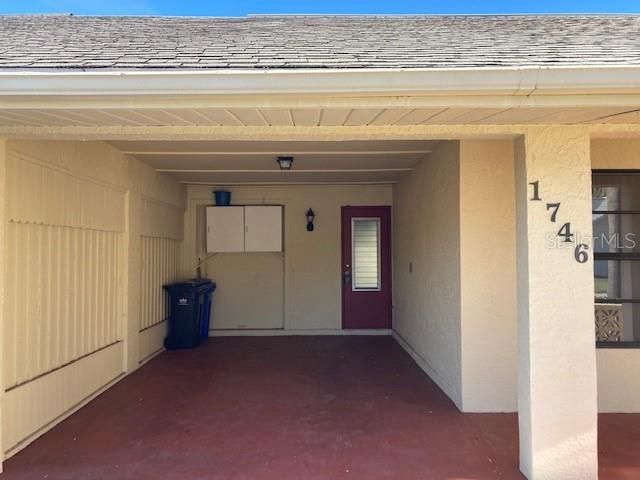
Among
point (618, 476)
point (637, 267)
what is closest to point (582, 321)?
point (618, 476)

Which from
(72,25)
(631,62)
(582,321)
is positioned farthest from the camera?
(72,25)

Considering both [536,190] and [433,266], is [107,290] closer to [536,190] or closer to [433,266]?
[433,266]

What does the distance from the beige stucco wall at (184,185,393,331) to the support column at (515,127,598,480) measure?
17.5 feet

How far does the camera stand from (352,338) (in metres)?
8.25

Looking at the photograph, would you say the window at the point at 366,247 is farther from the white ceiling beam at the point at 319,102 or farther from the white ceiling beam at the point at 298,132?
the white ceiling beam at the point at 319,102

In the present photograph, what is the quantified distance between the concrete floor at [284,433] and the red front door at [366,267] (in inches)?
97.2

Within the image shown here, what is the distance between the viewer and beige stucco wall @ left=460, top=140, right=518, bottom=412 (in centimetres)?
449

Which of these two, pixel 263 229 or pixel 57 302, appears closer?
pixel 57 302

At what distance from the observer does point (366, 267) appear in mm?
8633

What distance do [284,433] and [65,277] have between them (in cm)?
255

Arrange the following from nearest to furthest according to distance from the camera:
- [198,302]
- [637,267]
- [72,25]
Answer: [637,267]
[72,25]
[198,302]

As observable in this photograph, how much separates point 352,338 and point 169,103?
626 centimetres

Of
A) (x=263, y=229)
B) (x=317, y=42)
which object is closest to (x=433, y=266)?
(x=317, y=42)

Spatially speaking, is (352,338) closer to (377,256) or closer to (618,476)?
(377,256)
